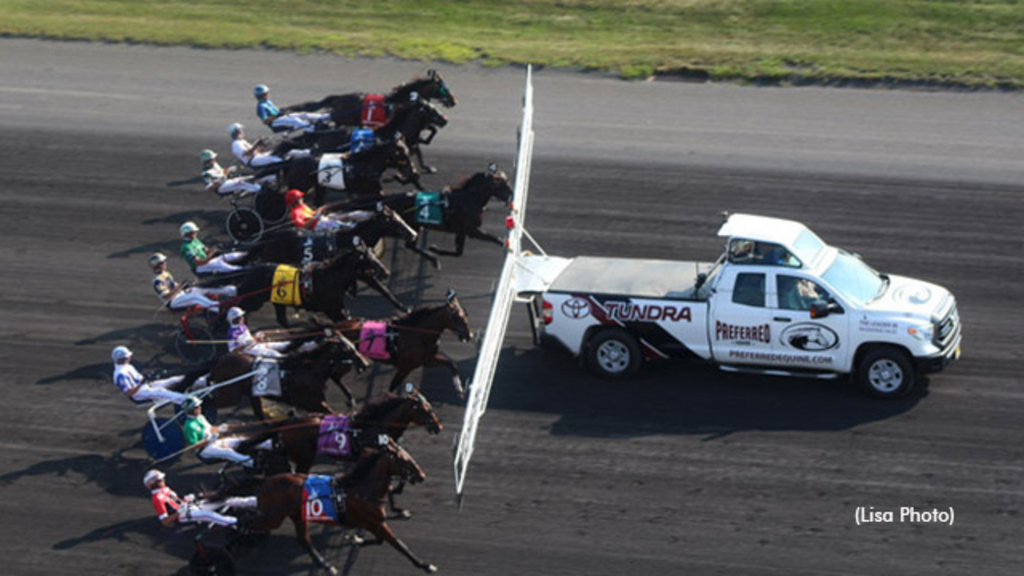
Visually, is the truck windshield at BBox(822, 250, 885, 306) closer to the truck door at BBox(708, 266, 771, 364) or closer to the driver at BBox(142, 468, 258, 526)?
the truck door at BBox(708, 266, 771, 364)

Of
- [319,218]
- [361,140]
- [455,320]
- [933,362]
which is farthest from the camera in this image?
[361,140]

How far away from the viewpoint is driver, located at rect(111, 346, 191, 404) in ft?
48.9

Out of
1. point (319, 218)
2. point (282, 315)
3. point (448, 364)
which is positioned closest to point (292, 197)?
point (319, 218)

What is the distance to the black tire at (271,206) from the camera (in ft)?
68.4

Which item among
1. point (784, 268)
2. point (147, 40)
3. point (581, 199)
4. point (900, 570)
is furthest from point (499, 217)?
point (147, 40)

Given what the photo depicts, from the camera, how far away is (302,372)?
14914 millimetres

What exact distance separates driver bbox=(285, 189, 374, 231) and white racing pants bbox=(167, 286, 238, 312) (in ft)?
8.13

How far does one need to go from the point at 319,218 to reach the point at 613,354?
5685mm

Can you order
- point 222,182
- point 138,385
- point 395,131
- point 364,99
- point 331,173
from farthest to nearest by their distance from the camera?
point 364,99 → point 395,131 → point 222,182 → point 331,173 → point 138,385

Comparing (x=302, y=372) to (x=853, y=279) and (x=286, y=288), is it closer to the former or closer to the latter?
(x=286, y=288)

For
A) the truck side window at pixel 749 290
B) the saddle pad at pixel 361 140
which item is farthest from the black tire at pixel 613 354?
the saddle pad at pixel 361 140

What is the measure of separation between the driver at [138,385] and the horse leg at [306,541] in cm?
291

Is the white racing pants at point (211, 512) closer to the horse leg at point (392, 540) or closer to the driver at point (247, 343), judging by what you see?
the horse leg at point (392, 540)

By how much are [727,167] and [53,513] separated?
14.2 metres
